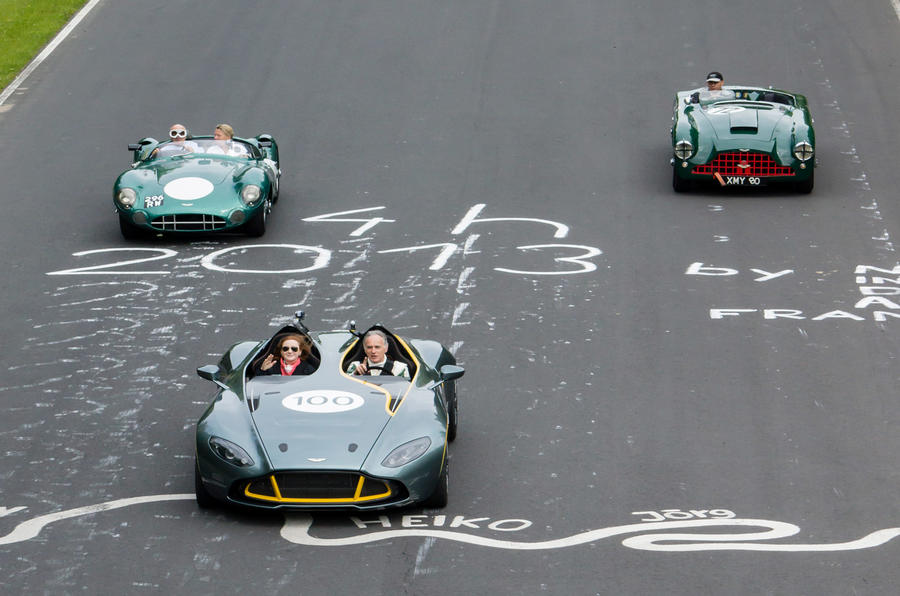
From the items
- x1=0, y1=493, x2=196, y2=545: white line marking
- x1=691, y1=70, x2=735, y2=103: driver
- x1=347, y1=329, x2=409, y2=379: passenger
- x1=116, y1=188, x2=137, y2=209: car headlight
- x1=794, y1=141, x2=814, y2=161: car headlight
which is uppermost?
x1=691, y1=70, x2=735, y2=103: driver

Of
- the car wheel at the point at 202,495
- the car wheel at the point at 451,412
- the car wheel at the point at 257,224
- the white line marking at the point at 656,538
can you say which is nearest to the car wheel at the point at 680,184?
the car wheel at the point at 257,224

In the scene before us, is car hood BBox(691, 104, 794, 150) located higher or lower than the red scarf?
higher

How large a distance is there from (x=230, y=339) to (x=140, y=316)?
129cm

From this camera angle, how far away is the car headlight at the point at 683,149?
62.5 ft

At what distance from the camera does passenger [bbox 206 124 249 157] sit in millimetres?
18844

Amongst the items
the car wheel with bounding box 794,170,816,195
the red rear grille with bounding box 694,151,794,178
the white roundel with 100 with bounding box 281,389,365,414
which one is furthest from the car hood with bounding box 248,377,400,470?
the car wheel with bounding box 794,170,816,195

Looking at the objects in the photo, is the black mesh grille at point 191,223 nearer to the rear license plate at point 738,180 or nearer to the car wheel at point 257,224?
the car wheel at point 257,224

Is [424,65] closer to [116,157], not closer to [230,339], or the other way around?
[116,157]

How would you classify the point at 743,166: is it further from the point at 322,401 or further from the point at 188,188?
the point at 322,401

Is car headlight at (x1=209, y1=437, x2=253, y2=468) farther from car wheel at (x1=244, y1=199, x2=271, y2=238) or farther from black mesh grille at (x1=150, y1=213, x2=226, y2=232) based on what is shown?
car wheel at (x1=244, y1=199, x2=271, y2=238)

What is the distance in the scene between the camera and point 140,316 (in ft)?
47.5

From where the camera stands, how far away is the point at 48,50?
26.5m

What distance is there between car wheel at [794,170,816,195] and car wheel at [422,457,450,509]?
10692 mm

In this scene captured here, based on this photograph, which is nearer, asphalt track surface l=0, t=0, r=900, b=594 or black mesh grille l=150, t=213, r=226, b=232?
asphalt track surface l=0, t=0, r=900, b=594
